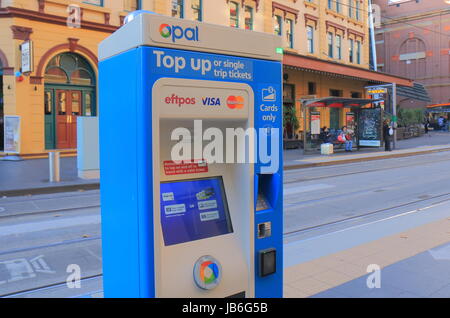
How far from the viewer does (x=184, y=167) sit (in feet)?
8.66

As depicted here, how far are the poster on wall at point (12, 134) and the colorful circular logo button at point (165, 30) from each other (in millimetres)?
Answer: 14942

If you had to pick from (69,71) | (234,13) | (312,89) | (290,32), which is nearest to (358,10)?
(290,32)

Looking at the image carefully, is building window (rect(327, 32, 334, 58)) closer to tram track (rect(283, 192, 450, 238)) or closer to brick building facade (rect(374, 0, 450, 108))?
brick building facade (rect(374, 0, 450, 108))

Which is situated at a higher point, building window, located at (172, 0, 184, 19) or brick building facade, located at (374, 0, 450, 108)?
brick building facade, located at (374, 0, 450, 108)

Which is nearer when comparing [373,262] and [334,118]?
[373,262]

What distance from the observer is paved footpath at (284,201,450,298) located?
397 centimetres

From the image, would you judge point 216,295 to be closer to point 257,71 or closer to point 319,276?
point 257,71

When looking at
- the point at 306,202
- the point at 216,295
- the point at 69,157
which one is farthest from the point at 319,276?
the point at 69,157

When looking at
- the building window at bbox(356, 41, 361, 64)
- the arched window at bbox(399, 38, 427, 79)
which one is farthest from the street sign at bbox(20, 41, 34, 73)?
the arched window at bbox(399, 38, 427, 79)

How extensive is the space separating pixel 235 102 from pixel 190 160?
444mm

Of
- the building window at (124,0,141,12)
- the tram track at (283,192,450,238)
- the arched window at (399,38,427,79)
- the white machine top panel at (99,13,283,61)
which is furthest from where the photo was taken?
the arched window at (399,38,427,79)

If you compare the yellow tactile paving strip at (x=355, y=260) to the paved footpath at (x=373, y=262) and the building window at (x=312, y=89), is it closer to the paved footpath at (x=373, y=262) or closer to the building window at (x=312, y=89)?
the paved footpath at (x=373, y=262)

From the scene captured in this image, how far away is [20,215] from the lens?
Answer: 7.96 metres

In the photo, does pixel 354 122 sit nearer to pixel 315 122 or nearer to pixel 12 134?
pixel 315 122
